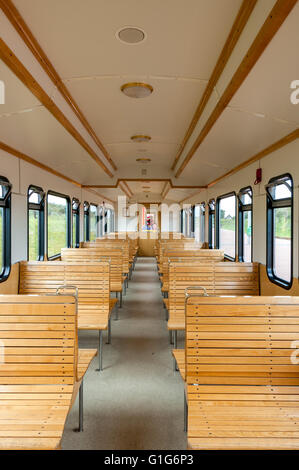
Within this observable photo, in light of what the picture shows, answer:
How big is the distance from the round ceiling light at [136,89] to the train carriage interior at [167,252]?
1 centimetres

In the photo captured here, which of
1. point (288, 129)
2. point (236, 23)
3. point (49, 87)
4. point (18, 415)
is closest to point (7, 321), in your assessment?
point (18, 415)

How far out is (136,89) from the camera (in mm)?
3111

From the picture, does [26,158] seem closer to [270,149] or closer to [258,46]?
[270,149]

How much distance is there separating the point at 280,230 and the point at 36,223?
3936mm

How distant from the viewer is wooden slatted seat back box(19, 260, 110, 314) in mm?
3623

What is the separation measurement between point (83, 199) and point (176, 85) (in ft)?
20.1

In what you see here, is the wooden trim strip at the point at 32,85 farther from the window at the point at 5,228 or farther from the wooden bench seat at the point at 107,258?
the wooden bench seat at the point at 107,258

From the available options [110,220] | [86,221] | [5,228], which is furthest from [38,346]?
[110,220]

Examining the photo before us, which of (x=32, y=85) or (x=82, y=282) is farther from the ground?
(x=32, y=85)

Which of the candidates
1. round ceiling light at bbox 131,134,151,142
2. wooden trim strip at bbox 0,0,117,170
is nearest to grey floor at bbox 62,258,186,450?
wooden trim strip at bbox 0,0,117,170

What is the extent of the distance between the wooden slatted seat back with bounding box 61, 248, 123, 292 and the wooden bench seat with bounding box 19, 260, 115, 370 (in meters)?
0.91

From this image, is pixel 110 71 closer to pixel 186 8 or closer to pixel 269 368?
pixel 186 8

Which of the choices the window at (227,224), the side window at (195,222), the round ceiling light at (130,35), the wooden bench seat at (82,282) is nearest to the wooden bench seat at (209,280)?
the wooden bench seat at (82,282)

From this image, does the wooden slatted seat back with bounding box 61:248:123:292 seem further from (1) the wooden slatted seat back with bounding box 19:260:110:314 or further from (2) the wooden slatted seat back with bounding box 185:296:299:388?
(2) the wooden slatted seat back with bounding box 185:296:299:388
